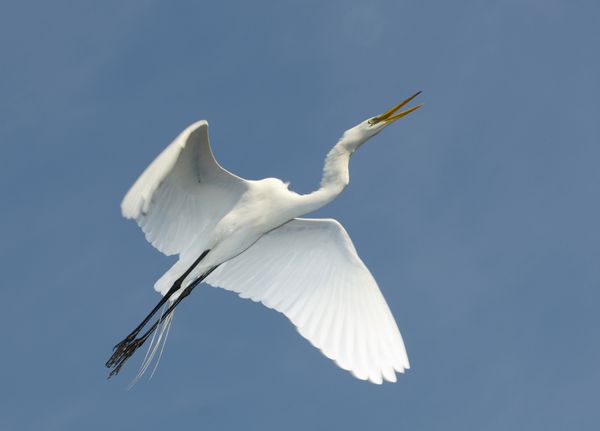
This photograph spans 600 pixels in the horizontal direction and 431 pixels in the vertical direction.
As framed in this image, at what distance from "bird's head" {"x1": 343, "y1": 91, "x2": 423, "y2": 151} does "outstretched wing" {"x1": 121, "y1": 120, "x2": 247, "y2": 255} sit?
145cm

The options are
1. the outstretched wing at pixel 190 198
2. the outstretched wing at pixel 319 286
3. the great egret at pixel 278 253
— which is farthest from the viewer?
the outstretched wing at pixel 319 286

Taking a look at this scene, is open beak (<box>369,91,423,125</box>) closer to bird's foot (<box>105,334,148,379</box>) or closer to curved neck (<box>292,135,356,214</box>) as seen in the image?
curved neck (<box>292,135,356,214</box>)

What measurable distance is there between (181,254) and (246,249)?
83cm

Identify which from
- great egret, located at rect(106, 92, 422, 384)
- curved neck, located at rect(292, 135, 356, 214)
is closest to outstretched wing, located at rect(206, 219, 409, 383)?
great egret, located at rect(106, 92, 422, 384)

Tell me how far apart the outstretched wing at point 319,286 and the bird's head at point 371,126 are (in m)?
1.28

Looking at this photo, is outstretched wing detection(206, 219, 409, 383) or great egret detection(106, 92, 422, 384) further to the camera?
outstretched wing detection(206, 219, 409, 383)

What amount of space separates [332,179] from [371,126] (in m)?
0.91

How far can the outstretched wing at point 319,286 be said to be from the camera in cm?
1409

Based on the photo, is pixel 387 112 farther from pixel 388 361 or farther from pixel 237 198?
pixel 388 361

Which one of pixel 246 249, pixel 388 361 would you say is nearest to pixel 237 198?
pixel 246 249

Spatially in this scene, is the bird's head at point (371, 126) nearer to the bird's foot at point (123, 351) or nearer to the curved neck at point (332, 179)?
the curved neck at point (332, 179)

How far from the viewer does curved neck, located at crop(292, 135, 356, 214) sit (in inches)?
533

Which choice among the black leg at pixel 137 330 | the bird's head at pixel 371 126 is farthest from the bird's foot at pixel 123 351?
the bird's head at pixel 371 126

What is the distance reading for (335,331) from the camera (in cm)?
1420
